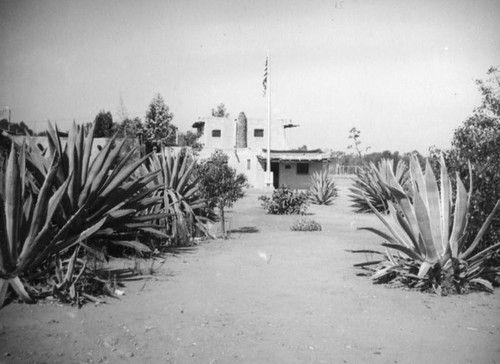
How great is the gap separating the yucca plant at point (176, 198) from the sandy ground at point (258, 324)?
1975 millimetres

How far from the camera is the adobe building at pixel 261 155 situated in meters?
30.7

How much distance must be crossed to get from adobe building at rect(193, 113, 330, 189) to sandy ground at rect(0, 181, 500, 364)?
20.9 metres

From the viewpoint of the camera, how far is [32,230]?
12.7 feet

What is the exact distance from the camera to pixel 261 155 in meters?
31.0

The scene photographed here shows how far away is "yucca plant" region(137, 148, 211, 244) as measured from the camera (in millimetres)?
7465

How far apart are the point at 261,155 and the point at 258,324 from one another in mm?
27681

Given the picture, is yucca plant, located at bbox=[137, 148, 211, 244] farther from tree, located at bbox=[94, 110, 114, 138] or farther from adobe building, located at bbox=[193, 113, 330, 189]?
tree, located at bbox=[94, 110, 114, 138]

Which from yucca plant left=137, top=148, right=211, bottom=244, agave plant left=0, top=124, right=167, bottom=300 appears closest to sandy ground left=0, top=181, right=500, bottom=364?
agave plant left=0, top=124, right=167, bottom=300

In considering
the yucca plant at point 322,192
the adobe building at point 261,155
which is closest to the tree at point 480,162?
the yucca plant at point 322,192

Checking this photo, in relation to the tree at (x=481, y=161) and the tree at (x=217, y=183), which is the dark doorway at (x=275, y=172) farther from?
the tree at (x=481, y=161)

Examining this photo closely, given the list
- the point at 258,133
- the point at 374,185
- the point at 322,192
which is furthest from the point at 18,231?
the point at 258,133

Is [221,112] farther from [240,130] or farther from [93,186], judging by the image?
[93,186]

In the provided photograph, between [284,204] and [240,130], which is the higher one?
[240,130]

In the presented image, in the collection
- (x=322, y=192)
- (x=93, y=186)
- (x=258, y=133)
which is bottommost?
(x=322, y=192)
